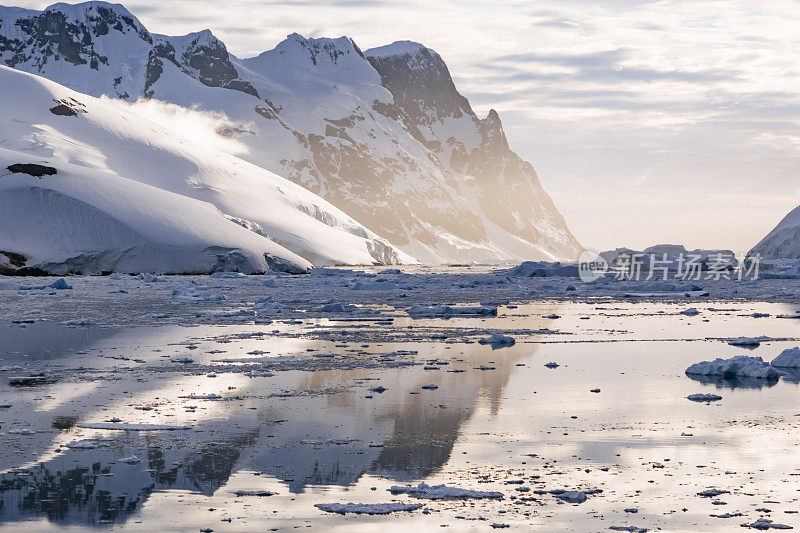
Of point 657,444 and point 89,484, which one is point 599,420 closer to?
point 657,444

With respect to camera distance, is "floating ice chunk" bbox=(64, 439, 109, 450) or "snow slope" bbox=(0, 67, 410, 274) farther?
"snow slope" bbox=(0, 67, 410, 274)

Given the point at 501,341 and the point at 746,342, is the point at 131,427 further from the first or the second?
the point at 746,342

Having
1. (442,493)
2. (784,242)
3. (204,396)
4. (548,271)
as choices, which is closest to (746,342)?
(204,396)

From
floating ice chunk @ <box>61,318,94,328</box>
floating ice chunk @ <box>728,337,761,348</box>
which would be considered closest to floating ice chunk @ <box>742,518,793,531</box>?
floating ice chunk @ <box>728,337,761,348</box>

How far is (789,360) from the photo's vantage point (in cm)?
1631

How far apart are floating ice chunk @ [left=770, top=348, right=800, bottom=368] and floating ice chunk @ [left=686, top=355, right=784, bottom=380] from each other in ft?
2.64

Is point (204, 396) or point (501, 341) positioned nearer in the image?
point (204, 396)

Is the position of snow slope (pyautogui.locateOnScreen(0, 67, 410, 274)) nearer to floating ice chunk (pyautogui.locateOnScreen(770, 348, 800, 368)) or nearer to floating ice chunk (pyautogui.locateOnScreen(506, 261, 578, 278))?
floating ice chunk (pyautogui.locateOnScreen(506, 261, 578, 278))

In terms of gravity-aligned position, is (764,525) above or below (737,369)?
below

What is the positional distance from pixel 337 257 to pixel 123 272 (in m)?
42.8

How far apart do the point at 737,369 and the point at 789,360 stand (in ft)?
5.11

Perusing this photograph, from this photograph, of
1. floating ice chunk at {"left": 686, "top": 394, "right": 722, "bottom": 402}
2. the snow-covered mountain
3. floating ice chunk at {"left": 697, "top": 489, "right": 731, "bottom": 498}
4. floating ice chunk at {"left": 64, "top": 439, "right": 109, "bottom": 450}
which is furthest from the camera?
the snow-covered mountain

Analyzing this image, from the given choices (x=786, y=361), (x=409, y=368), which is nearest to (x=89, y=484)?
(x=409, y=368)

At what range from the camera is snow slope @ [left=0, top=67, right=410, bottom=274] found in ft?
225
